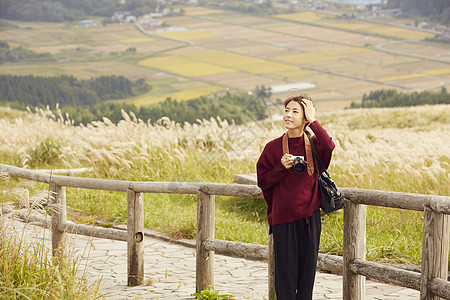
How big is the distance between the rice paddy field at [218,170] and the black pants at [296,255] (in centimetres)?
280

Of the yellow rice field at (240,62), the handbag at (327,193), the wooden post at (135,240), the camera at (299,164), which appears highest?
the yellow rice field at (240,62)

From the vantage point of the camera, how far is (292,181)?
14.8 feet

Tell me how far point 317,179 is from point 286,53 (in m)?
97.6

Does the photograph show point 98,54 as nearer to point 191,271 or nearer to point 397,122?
point 397,122

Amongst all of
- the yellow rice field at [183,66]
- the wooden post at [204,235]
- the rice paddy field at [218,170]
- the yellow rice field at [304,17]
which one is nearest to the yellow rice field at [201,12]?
the yellow rice field at [304,17]

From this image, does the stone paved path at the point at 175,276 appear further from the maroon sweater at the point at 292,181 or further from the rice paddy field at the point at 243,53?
the rice paddy field at the point at 243,53

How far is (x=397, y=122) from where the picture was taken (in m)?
31.2

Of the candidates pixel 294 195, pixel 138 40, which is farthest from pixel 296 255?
pixel 138 40

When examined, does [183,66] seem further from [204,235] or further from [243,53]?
[204,235]

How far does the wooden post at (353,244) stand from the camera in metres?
4.80

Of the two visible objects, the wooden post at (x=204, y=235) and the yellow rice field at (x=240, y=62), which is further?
the yellow rice field at (x=240, y=62)

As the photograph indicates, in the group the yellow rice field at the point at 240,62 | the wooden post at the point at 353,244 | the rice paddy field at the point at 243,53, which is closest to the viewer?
the wooden post at the point at 353,244

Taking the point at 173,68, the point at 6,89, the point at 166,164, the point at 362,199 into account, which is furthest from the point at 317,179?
the point at 173,68

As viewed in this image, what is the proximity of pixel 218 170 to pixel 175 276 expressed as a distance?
512cm
